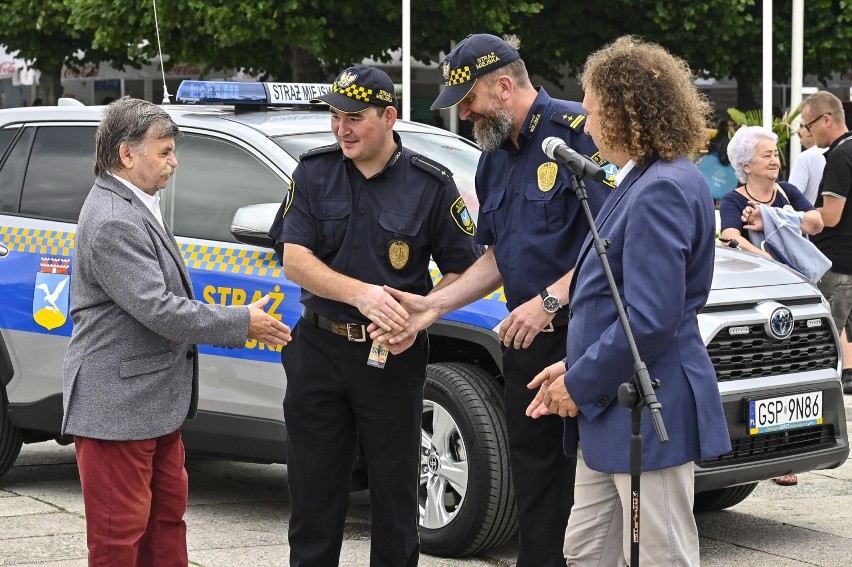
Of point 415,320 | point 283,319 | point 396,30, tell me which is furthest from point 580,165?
point 396,30

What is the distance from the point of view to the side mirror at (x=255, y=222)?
566 centimetres

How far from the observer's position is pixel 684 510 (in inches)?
145

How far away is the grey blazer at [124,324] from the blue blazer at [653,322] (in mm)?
1205

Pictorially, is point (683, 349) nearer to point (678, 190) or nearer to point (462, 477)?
point (678, 190)

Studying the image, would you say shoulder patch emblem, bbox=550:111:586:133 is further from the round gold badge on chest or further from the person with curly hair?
the person with curly hair

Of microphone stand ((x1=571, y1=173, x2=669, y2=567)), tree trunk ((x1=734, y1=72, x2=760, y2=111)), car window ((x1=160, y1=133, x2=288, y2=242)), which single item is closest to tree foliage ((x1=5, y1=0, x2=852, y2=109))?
tree trunk ((x1=734, y1=72, x2=760, y2=111))

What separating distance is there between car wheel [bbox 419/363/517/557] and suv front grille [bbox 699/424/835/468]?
0.81 meters

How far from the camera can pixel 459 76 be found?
4.58 m

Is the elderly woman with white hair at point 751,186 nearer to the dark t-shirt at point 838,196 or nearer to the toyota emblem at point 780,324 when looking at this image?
the toyota emblem at point 780,324

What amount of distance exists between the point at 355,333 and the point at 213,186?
2013mm

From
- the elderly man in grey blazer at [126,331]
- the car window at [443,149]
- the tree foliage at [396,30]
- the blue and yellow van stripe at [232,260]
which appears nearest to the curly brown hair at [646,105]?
the elderly man in grey blazer at [126,331]

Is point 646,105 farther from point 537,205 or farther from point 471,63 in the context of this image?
point 471,63

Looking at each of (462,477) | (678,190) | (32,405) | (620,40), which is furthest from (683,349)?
(32,405)

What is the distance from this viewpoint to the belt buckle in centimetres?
459
